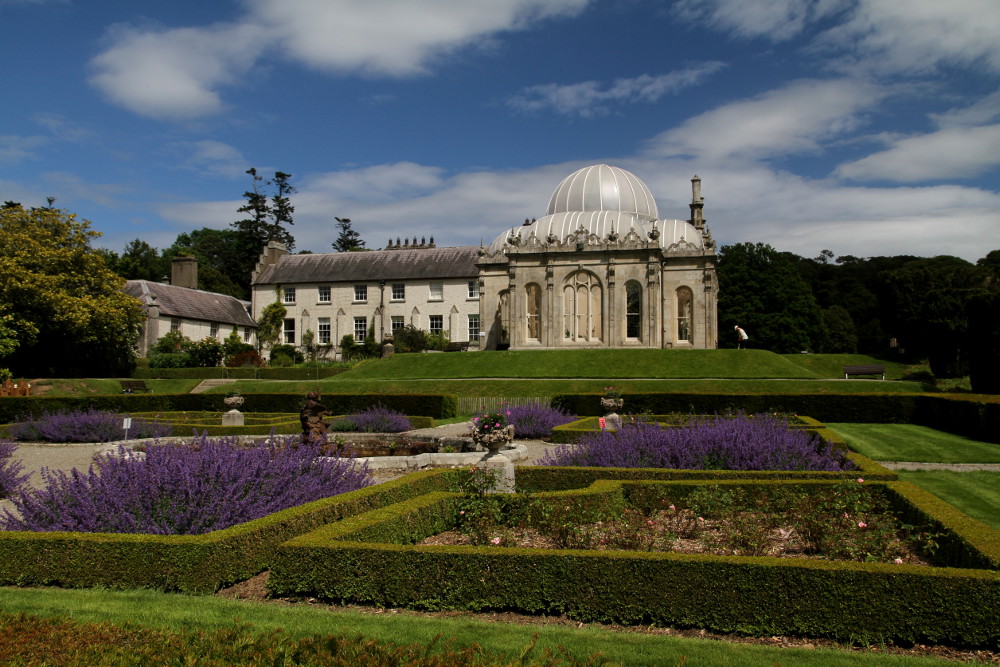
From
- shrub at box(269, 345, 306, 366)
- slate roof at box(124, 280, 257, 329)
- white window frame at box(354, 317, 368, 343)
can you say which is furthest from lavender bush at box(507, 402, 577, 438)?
white window frame at box(354, 317, 368, 343)

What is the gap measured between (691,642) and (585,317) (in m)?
36.5

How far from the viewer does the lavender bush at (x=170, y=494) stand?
24.5 feet

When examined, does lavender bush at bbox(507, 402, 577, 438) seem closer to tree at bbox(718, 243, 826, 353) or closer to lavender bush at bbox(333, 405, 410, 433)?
lavender bush at bbox(333, 405, 410, 433)

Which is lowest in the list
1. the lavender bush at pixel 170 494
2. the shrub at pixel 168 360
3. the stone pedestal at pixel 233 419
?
the stone pedestal at pixel 233 419

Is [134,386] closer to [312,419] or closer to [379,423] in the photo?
[379,423]

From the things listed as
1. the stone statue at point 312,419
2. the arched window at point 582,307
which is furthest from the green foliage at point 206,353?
the stone statue at point 312,419

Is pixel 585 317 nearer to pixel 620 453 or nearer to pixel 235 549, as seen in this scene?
pixel 620 453

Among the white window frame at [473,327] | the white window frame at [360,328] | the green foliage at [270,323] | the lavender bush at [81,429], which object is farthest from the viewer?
the white window frame at [360,328]

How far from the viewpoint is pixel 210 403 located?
87.6 ft

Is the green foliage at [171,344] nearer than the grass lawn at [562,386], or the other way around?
the grass lawn at [562,386]

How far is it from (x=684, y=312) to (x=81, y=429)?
108 ft

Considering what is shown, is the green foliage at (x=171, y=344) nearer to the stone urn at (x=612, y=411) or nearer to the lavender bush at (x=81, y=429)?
the lavender bush at (x=81, y=429)

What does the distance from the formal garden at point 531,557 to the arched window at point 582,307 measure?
2823 cm

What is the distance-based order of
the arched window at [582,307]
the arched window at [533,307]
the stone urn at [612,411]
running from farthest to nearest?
the arched window at [533,307] < the arched window at [582,307] < the stone urn at [612,411]
